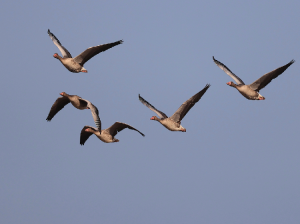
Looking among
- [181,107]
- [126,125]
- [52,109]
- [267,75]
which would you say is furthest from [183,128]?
[52,109]

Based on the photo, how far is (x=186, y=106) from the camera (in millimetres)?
25469

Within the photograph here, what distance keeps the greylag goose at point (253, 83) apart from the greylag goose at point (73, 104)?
732 cm

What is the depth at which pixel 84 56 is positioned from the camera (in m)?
26.3

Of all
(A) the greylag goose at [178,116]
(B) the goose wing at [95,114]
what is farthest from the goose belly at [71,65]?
(A) the greylag goose at [178,116]

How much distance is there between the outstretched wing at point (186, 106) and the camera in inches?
987

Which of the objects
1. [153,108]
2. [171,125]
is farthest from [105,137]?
[171,125]

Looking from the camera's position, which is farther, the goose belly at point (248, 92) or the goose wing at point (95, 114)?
the goose belly at point (248, 92)

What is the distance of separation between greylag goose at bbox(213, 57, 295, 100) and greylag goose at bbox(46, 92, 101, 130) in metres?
7.32

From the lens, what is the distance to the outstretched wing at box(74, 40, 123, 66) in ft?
83.3

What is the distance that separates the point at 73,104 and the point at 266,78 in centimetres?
1023

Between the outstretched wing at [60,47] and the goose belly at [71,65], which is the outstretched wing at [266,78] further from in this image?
the outstretched wing at [60,47]

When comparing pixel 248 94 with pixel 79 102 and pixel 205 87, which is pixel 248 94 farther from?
pixel 79 102

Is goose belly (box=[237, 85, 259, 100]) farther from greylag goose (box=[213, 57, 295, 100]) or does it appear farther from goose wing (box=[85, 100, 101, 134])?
goose wing (box=[85, 100, 101, 134])

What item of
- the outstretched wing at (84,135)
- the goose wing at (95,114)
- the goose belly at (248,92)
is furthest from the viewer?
A: the outstretched wing at (84,135)
